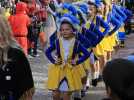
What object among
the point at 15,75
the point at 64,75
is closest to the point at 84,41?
the point at 64,75

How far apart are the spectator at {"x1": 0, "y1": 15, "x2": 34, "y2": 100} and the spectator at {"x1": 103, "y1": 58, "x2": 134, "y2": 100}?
187 cm

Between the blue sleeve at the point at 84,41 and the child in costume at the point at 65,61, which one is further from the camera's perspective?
the blue sleeve at the point at 84,41

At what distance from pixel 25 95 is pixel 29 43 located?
10855mm

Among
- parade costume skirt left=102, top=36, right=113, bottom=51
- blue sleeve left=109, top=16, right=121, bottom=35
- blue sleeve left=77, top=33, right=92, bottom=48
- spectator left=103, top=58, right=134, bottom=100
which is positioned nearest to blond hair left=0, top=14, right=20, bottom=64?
spectator left=103, top=58, right=134, bottom=100

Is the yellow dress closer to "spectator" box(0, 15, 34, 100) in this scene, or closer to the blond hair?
"spectator" box(0, 15, 34, 100)

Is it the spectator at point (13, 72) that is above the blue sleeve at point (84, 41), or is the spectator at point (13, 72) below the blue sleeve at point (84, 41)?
above

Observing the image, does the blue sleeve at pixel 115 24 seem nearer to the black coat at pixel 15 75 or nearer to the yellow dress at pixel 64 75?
the yellow dress at pixel 64 75

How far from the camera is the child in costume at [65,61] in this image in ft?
24.0

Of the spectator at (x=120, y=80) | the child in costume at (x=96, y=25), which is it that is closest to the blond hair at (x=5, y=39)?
the spectator at (x=120, y=80)

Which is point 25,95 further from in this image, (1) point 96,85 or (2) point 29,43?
(2) point 29,43

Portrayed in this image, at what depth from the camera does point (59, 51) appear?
24.3 ft

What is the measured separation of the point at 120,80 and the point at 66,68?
4.74m

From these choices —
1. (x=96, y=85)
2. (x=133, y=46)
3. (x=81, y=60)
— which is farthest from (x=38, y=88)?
(x=133, y=46)

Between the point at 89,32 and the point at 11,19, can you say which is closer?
the point at 89,32
